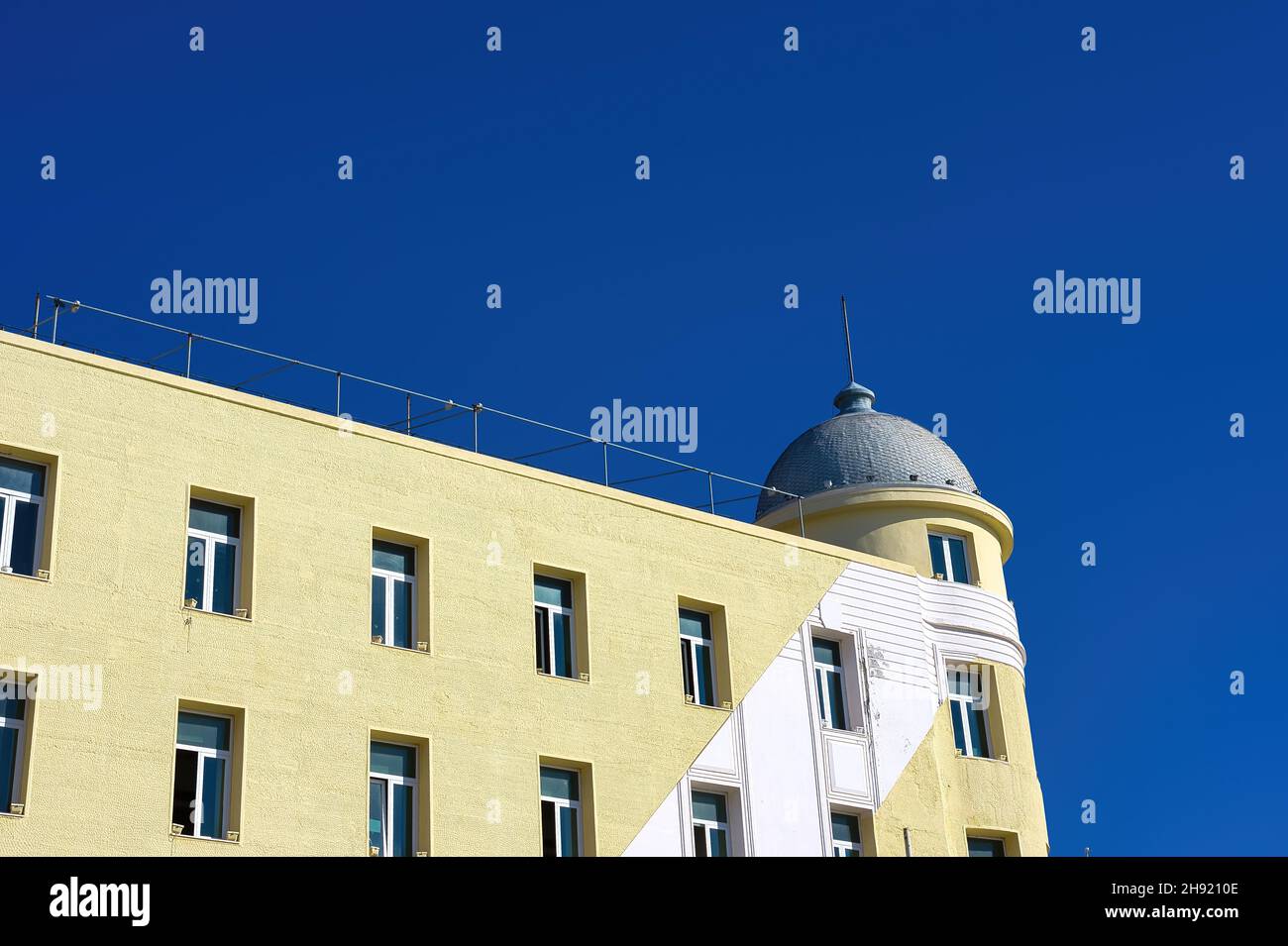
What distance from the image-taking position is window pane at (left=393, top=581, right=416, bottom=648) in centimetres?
2842

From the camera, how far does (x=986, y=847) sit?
34.7 m

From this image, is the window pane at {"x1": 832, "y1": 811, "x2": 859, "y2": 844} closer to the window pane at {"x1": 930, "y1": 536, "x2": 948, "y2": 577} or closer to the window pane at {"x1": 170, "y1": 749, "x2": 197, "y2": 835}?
the window pane at {"x1": 930, "y1": 536, "x2": 948, "y2": 577}

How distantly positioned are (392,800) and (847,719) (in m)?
9.68

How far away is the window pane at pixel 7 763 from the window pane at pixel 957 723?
1795 cm

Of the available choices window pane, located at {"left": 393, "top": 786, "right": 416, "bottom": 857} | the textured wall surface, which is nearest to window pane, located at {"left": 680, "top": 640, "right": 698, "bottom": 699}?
the textured wall surface

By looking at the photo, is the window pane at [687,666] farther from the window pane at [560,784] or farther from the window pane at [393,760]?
the window pane at [393,760]

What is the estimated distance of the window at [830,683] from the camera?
1307 inches

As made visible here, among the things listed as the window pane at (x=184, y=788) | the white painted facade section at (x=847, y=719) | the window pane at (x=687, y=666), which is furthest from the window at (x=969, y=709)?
the window pane at (x=184, y=788)

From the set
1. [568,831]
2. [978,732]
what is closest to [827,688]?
[978,732]

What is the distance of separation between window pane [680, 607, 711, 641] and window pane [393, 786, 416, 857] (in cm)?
648
